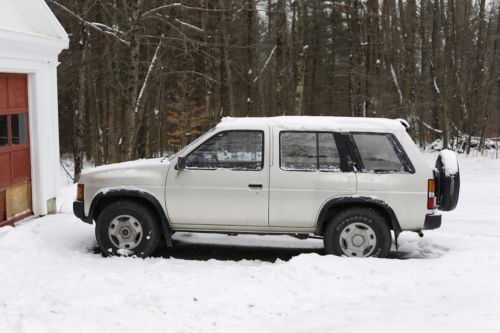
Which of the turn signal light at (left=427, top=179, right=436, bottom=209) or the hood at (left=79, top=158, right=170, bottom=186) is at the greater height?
the hood at (left=79, top=158, right=170, bottom=186)

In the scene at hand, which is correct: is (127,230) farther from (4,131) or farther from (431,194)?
(431,194)

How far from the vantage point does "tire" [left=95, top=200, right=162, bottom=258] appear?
732cm

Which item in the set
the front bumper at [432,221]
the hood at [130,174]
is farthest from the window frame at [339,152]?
the hood at [130,174]

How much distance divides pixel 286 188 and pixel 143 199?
1.95 metres

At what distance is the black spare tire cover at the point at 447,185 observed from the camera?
7125mm

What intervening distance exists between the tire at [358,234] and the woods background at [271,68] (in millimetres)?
7939

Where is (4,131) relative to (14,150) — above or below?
above

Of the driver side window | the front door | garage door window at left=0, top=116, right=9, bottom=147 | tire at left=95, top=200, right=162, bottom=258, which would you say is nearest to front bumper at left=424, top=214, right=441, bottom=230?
the front door

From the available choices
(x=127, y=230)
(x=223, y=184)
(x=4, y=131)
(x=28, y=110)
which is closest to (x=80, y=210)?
(x=127, y=230)

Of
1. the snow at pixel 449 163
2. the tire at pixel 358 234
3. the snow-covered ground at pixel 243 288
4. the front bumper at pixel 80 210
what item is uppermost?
the snow at pixel 449 163

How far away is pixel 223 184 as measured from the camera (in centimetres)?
722

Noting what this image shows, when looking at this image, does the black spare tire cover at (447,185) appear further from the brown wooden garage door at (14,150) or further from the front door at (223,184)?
the brown wooden garage door at (14,150)

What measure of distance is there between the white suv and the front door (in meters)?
0.01

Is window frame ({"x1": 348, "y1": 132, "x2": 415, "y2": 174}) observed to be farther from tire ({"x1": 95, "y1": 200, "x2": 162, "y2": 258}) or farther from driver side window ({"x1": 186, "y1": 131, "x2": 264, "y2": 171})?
tire ({"x1": 95, "y1": 200, "x2": 162, "y2": 258})
